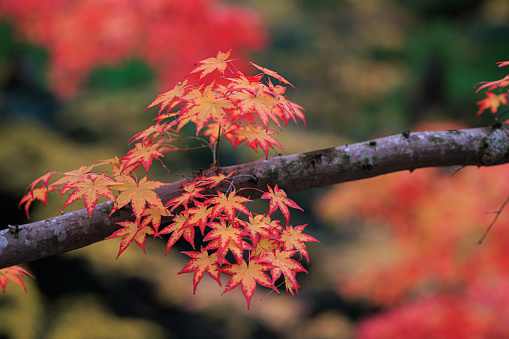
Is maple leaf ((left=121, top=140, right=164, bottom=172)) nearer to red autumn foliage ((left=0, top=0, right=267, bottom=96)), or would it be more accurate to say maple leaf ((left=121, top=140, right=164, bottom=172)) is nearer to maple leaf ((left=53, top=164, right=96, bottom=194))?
maple leaf ((left=53, top=164, right=96, bottom=194))

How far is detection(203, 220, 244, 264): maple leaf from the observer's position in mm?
833

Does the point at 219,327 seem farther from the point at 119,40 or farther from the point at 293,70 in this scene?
the point at 293,70

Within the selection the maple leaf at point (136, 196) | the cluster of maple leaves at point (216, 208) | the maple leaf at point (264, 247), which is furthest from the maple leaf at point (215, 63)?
the maple leaf at point (264, 247)

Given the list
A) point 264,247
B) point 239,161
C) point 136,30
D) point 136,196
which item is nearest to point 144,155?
point 136,196

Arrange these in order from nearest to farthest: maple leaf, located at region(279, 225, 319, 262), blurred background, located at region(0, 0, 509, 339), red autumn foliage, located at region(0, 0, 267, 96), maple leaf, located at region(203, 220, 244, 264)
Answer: maple leaf, located at region(203, 220, 244, 264)
maple leaf, located at region(279, 225, 319, 262)
blurred background, located at region(0, 0, 509, 339)
red autumn foliage, located at region(0, 0, 267, 96)

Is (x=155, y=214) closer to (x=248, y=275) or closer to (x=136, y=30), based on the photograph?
(x=248, y=275)

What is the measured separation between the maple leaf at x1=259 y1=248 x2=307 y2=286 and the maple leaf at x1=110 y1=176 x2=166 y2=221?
10.0 inches

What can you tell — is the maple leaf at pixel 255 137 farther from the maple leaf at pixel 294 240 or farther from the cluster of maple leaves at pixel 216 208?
the maple leaf at pixel 294 240

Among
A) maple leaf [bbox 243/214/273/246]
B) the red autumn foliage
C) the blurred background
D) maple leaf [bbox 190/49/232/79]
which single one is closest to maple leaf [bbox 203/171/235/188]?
maple leaf [bbox 243/214/273/246]

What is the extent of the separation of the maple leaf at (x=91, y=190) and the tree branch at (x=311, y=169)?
0.05 meters

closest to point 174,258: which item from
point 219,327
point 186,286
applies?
point 186,286

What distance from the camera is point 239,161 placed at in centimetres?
504

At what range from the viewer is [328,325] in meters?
4.18

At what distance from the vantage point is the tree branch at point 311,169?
93cm
